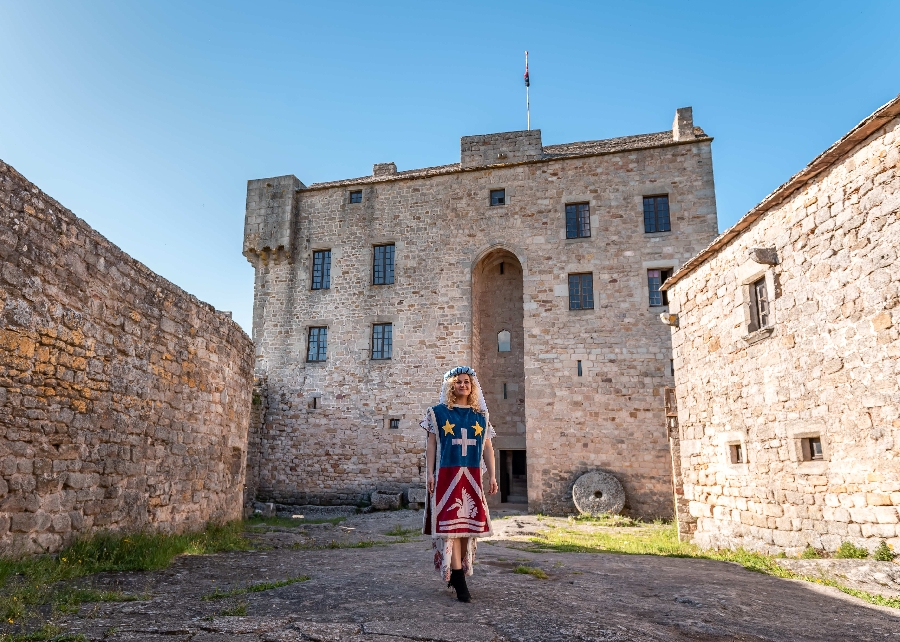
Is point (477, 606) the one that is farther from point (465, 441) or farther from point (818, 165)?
point (818, 165)

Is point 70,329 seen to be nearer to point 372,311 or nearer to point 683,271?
point 683,271

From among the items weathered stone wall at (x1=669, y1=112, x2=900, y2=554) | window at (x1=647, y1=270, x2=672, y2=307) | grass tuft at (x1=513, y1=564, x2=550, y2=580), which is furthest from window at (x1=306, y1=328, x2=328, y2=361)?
grass tuft at (x1=513, y1=564, x2=550, y2=580)

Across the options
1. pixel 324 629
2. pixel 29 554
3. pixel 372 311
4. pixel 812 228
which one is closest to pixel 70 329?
pixel 29 554

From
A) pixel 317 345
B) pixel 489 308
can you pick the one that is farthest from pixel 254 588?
pixel 489 308

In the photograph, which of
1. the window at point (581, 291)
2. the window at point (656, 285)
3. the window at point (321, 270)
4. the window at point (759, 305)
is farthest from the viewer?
the window at point (321, 270)

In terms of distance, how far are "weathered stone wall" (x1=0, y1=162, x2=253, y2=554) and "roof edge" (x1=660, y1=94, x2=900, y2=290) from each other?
25.8 feet

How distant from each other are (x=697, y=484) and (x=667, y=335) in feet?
24.9

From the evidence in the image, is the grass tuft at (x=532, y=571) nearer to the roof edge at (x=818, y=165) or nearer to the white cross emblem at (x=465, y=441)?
the white cross emblem at (x=465, y=441)

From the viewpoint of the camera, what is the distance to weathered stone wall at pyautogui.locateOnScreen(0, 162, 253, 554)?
17.0ft

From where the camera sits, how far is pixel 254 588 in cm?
487

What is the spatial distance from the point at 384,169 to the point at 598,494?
43.4 ft

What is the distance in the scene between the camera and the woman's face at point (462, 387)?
16.3 feet

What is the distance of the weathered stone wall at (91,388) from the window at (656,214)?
44.3ft

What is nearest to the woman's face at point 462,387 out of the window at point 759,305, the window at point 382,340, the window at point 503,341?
the window at point 759,305
